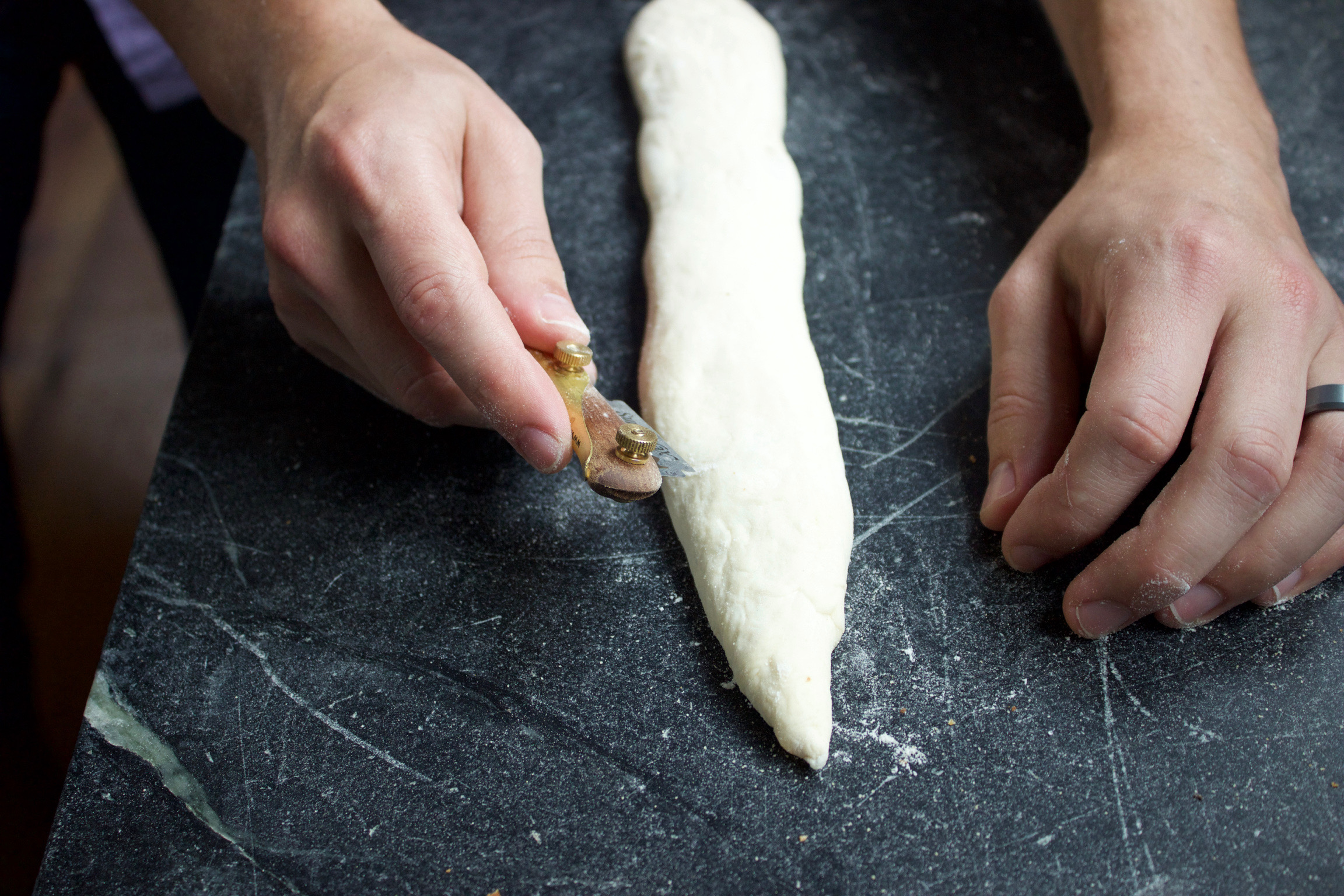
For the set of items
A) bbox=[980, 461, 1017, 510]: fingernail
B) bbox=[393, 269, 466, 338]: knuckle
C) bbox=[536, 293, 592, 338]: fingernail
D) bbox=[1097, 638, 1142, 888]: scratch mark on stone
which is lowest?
bbox=[1097, 638, 1142, 888]: scratch mark on stone

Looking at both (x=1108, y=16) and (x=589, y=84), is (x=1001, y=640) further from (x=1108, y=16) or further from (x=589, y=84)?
(x=589, y=84)

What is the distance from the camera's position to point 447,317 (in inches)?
41.9

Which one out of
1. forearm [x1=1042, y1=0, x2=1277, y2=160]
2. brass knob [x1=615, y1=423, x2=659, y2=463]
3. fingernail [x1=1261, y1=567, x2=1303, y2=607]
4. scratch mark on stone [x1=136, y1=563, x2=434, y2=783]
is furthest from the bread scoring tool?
forearm [x1=1042, y1=0, x2=1277, y2=160]

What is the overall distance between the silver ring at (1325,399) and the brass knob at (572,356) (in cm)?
92

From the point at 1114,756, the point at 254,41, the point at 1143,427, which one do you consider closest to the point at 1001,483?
the point at 1143,427

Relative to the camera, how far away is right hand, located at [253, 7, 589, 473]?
3.52 ft

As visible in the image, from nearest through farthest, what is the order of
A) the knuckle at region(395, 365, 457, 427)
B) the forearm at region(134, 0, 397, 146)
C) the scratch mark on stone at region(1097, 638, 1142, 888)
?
the scratch mark on stone at region(1097, 638, 1142, 888) → the knuckle at region(395, 365, 457, 427) → the forearm at region(134, 0, 397, 146)

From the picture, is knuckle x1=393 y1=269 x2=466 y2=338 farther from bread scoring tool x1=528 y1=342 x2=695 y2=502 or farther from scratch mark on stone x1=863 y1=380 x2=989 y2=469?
scratch mark on stone x1=863 y1=380 x2=989 y2=469

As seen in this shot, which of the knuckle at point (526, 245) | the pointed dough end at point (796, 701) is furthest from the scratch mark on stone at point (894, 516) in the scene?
the knuckle at point (526, 245)

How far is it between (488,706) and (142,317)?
112 inches

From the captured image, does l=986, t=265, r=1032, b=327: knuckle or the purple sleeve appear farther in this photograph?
the purple sleeve

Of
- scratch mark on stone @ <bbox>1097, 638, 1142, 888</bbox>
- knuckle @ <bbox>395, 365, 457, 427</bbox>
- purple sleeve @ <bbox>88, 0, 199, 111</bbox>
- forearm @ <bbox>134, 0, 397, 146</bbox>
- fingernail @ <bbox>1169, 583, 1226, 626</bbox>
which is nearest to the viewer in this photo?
scratch mark on stone @ <bbox>1097, 638, 1142, 888</bbox>

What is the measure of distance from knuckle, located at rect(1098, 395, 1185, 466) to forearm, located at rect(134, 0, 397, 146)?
1213 millimetres

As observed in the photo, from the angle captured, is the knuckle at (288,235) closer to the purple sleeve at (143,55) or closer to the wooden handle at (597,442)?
the wooden handle at (597,442)
